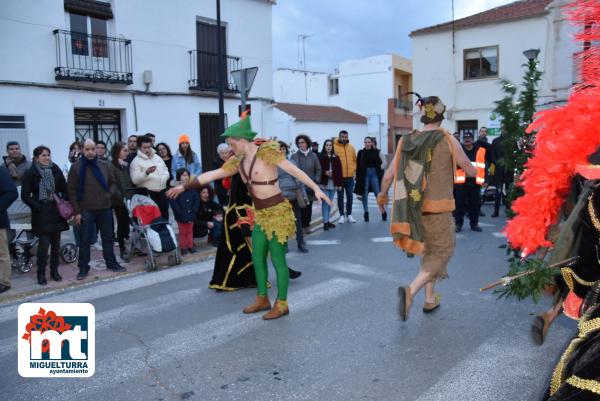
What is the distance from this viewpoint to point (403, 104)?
1478 inches

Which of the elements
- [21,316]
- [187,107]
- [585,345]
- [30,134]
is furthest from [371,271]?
[187,107]

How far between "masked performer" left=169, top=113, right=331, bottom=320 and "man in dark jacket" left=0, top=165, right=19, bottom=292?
2.46m

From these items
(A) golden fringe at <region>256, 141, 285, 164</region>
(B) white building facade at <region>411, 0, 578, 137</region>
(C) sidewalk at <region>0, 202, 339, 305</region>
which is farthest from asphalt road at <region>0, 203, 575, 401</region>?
(B) white building facade at <region>411, 0, 578, 137</region>

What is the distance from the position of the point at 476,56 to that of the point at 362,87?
14128 millimetres

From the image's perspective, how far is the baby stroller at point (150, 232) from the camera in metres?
7.41

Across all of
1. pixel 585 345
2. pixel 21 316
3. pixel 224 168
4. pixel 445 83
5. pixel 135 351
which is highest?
pixel 445 83

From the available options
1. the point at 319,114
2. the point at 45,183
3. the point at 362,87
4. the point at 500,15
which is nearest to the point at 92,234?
the point at 45,183

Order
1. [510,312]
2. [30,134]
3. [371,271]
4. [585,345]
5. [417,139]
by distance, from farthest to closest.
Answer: [30,134] < [371,271] < [510,312] < [417,139] < [585,345]

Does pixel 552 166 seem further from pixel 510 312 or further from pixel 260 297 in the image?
pixel 260 297

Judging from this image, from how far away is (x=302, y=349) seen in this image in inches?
167

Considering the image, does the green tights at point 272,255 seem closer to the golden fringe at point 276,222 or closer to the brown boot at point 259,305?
the golden fringe at point 276,222

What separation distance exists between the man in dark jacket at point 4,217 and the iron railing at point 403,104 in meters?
32.1

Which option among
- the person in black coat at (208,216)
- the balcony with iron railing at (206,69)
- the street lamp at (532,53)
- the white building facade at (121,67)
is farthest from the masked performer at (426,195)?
the balcony with iron railing at (206,69)

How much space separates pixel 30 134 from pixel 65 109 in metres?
1.03
